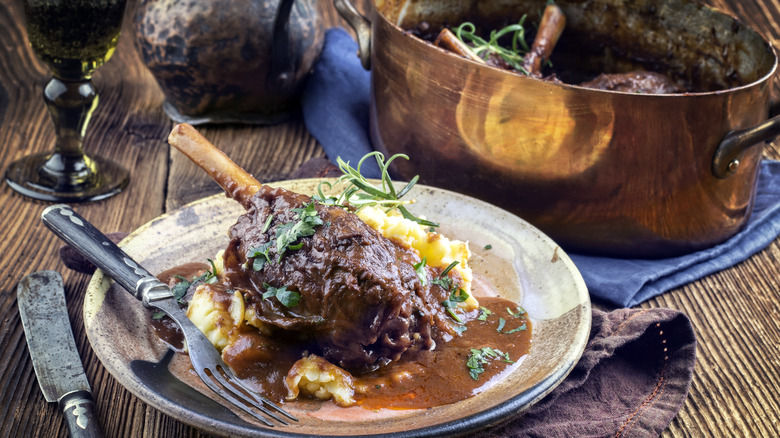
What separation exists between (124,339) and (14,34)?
11.2 ft

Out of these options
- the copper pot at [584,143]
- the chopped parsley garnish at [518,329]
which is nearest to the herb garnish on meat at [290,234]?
the chopped parsley garnish at [518,329]

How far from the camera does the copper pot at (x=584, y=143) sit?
2.93m

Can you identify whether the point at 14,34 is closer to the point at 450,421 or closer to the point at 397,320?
the point at 397,320

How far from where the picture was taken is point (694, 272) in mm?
3227

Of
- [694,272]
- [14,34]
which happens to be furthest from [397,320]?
[14,34]

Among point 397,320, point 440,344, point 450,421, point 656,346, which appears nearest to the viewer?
point 450,421

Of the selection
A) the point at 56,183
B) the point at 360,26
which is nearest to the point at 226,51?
the point at 360,26

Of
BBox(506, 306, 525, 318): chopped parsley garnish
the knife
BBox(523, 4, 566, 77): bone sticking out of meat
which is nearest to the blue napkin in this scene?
BBox(506, 306, 525, 318): chopped parsley garnish

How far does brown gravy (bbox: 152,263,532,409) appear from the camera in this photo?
2.15m

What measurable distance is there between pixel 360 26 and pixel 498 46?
81 centimetres

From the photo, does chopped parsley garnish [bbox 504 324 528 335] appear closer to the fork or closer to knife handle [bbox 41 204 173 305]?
the fork

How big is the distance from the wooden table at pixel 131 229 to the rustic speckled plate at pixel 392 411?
29cm

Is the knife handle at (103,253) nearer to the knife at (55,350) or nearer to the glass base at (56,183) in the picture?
→ the knife at (55,350)

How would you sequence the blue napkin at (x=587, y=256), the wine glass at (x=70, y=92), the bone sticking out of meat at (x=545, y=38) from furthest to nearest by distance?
the bone sticking out of meat at (x=545, y=38) → the wine glass at (x=70, y=92) → the blue napkin at (x=587, y=256)
